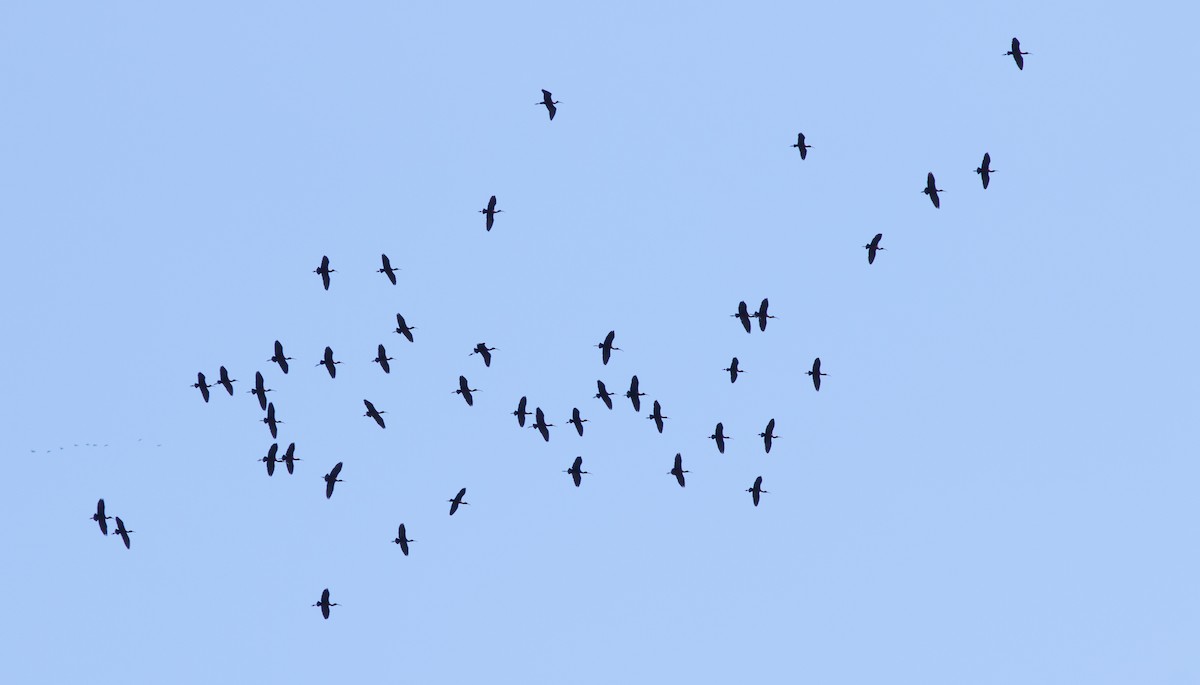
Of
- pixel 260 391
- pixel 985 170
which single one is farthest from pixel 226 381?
pixel 985 170

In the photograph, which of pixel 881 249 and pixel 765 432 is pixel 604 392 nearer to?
pixel 765 432

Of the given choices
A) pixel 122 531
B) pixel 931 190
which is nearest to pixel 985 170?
pixel 931 190

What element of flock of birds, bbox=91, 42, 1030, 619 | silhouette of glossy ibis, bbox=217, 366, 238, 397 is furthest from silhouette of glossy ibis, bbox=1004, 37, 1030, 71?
silhouette of glossy ibis, bbox=217, 366, 238, 397

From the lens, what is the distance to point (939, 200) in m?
101

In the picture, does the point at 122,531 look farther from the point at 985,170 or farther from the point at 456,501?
the point at 985,170

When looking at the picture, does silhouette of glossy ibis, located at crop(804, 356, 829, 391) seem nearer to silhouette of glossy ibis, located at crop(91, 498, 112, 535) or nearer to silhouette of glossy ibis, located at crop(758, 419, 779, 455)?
silhouette of glossy ibis, located at crop(758, 419, 779, 455)

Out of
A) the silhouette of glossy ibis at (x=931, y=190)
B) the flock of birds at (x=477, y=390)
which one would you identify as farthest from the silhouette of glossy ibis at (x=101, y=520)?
the silhouette of glossy ibis at (x=931, y=190)

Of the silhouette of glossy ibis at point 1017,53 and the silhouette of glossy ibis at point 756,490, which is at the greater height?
the silhouette of glossy ibis at point 1017,53

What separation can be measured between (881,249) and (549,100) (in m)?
17.2

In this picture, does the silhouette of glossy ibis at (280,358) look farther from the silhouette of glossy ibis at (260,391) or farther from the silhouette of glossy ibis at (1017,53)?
the silhouette of glossy ibis at (1017,53)

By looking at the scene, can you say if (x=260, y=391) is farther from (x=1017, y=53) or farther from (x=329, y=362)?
(x=1017, y=53)

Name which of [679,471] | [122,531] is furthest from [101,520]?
[679,471]

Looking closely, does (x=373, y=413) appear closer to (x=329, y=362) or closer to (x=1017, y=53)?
(x=329, y=362)

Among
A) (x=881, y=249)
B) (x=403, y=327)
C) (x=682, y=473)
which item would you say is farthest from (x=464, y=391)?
(x=881, y=249)
